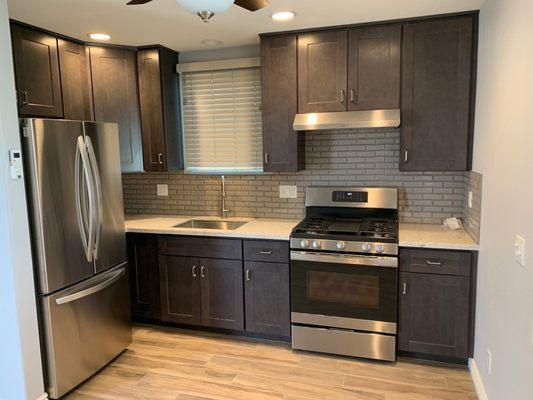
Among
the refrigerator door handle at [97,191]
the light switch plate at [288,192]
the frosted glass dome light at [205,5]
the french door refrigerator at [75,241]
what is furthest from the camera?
the light switch plate at [288,192]

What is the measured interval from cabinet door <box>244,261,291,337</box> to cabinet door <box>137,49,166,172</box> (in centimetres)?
126

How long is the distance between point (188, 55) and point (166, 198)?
137cm

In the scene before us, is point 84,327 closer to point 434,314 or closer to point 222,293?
point 222,293

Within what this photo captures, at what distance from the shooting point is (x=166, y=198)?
12.9ft

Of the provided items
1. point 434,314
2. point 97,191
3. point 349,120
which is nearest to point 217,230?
point 97,191

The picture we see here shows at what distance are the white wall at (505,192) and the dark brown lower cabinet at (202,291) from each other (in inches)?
67.1

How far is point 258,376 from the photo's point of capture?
2723mm

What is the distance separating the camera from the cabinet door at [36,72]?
2.76 meters

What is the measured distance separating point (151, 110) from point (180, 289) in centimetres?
155

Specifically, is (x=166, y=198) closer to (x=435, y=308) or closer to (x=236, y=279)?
(x=236, y=279)

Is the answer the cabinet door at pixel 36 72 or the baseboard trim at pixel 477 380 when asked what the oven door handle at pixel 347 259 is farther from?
the cabinet door at pixel 36 72

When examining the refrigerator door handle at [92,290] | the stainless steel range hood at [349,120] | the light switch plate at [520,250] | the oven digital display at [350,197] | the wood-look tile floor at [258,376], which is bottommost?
the wood-look tile floor at [258,376]

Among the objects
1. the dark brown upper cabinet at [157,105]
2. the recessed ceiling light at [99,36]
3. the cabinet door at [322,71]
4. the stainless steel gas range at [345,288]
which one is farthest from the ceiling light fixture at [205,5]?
the dark brown upper cabinet at [157,105]

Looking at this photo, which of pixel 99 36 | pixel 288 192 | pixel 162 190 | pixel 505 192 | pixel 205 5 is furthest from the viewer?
pixel 162 190
